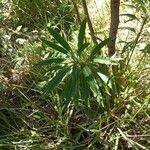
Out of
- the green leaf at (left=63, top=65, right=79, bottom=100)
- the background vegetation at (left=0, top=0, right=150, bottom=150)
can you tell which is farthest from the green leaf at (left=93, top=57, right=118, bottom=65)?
the green leaf at (left=63, top=65, right=79, bottom=100)

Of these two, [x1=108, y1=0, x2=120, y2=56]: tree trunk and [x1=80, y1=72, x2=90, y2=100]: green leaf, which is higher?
[x1=108, y1=0, x2=120, y2=56]: tree trunk

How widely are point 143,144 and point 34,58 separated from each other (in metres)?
0.85

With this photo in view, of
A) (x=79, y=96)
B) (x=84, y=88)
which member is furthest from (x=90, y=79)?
(x=79, y=96)

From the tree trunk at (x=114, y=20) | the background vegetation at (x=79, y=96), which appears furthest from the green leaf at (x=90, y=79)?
the tree trunk at (x=114, y=20)

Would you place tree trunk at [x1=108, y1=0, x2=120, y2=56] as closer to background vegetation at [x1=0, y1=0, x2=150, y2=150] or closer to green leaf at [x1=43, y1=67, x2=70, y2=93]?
background vegetation at [x1=0, y1=0, x2=150, y2=150]

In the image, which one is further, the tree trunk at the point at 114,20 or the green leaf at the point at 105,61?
the tree trunk at the point at 114,20

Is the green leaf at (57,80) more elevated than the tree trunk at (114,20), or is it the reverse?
the tree trunk at (114,20)

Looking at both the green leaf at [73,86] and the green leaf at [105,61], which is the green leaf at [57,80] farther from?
the green leaf at [105,61]

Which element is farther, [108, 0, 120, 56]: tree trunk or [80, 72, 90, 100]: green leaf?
[108, 0, 120, 56]: tree trunk

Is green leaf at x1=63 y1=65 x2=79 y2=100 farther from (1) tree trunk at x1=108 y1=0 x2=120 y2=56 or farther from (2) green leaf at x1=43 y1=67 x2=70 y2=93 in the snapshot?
(1) tree trunk at x1=108 y1=0 x2=120 y2=56

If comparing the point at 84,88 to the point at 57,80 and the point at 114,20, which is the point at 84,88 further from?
the point at 114,20

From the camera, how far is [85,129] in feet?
6.77

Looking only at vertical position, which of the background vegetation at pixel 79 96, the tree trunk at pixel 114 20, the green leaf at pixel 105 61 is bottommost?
the background vegetation at pixel 79 96

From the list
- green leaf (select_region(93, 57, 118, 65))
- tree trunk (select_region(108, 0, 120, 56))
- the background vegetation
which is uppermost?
tree trunk (select_region(108, 0, 120, 56))
